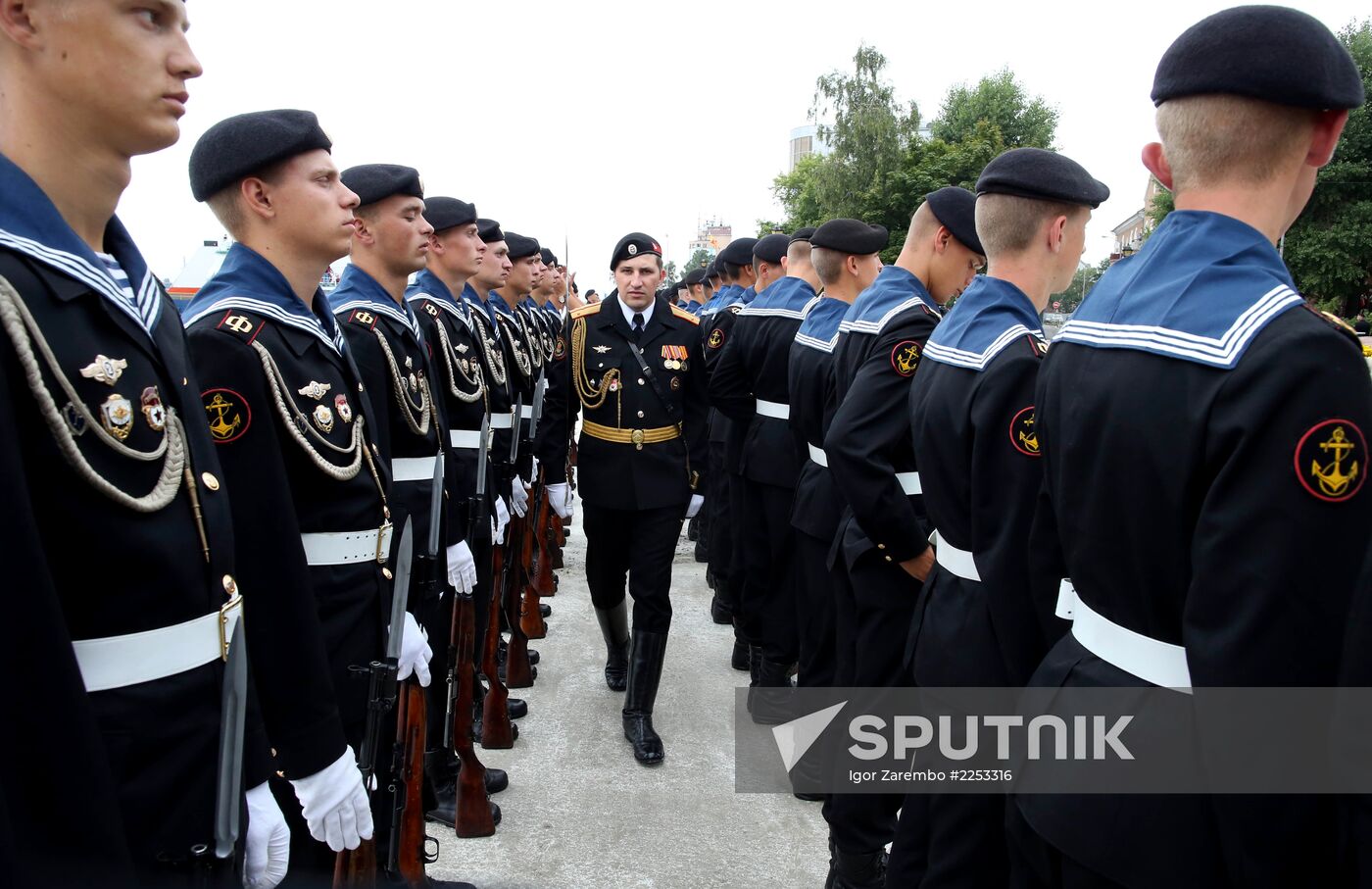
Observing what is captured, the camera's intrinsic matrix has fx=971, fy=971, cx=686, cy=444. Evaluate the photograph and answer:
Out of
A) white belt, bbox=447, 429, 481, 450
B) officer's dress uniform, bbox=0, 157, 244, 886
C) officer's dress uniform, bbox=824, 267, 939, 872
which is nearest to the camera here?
officer's dress uniform, bbox=0, 157, 244, 886

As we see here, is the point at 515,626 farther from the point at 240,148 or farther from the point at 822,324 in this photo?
the point at 240,148

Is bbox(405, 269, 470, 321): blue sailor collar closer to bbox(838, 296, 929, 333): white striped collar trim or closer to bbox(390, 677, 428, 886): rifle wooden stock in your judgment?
bbox(838, 296, 929, 333): white striped collar trim

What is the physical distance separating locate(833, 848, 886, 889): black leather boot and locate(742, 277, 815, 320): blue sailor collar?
2786 millimetres

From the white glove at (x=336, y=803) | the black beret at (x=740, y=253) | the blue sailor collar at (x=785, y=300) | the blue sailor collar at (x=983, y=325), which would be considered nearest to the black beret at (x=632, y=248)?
the blue sailor collar at (x=785, y=300)

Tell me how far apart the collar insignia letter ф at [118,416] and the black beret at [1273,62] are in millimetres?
1741

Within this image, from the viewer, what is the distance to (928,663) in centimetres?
256

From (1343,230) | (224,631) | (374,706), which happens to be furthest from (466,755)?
(1343,230)

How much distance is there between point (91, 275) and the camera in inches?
55.6

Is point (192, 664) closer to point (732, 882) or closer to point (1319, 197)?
point (732, 882)

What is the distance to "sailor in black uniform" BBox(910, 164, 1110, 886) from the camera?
2.25m

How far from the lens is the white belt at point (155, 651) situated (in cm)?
138

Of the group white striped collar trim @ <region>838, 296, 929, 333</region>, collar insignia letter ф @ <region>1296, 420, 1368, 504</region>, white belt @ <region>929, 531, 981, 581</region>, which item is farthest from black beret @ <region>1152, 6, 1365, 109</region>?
white striped collar trim @ <region>838, 296, 929, 333</region>

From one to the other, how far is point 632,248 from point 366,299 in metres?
1.93

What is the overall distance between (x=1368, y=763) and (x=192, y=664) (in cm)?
169
